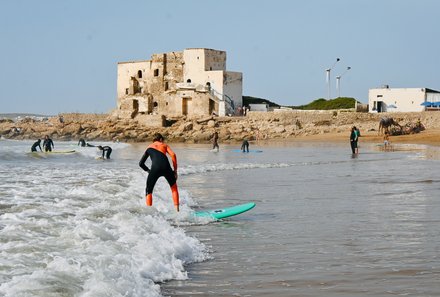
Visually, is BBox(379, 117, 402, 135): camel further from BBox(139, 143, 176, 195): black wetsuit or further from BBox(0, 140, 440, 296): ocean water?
BBox(139, 143, 176, 195): black wetsuit

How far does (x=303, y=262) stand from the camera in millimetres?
6191

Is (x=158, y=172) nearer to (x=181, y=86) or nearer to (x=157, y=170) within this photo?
(x=157, y=170)

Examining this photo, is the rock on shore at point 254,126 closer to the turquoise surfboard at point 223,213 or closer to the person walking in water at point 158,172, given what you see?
the person walking in water at point 158,172

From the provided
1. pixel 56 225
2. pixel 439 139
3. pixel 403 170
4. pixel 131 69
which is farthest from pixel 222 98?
pixel 56 225

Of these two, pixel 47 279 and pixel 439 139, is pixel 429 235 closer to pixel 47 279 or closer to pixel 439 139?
pixel 47 279

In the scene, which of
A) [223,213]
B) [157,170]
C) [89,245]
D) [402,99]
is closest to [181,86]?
[402,99]

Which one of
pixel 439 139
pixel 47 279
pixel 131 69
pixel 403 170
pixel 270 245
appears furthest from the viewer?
pixel 131 69

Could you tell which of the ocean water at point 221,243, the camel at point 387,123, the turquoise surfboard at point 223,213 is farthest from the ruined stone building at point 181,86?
the turquoise surfboard at point 223,213

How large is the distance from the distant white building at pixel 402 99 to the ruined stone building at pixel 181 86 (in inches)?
503

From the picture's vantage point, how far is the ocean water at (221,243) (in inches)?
203

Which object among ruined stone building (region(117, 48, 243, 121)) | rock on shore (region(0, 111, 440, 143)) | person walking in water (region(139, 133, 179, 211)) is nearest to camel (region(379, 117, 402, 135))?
rock on shore (region(0, 111, 440, 143))

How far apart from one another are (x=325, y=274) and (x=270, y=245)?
1.62m

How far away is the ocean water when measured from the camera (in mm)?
5148

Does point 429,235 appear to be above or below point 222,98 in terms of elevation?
below
